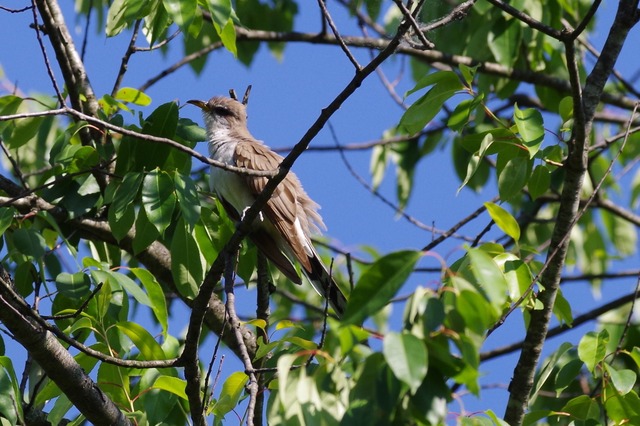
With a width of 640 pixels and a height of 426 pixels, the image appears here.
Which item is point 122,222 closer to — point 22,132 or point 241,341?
point 241,341

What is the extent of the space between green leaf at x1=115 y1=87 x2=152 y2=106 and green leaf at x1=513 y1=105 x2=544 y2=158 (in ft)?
6.19

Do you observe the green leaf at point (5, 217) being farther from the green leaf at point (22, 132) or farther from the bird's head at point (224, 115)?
the bird's head at point (224, 115)

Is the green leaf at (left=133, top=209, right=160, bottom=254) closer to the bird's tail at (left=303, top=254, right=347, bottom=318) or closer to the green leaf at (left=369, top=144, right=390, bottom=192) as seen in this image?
the bird's tail at (left=303, top=254, right=347, bottom=318)

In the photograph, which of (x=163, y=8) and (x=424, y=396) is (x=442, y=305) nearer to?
(x=424, y=396)

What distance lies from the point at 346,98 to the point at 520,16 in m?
0.97

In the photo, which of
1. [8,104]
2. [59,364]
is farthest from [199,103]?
[59,364]

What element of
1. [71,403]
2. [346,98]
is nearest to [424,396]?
[346,98]

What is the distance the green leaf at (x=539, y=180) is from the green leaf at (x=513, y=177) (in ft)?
0.33

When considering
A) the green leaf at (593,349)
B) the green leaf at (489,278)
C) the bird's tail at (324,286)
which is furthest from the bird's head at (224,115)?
the green leaf at (489,278)

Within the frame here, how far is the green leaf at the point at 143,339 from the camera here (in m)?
3.27

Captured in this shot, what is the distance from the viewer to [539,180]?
3738mm

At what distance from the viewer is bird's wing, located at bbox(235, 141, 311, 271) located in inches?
184

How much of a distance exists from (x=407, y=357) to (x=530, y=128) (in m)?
1.59

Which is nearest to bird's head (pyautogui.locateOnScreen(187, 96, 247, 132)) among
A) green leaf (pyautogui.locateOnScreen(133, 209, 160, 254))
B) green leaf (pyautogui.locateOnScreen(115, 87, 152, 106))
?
green leaf (pyautogui.locateOnScreen(115, 87, 152, 106))
